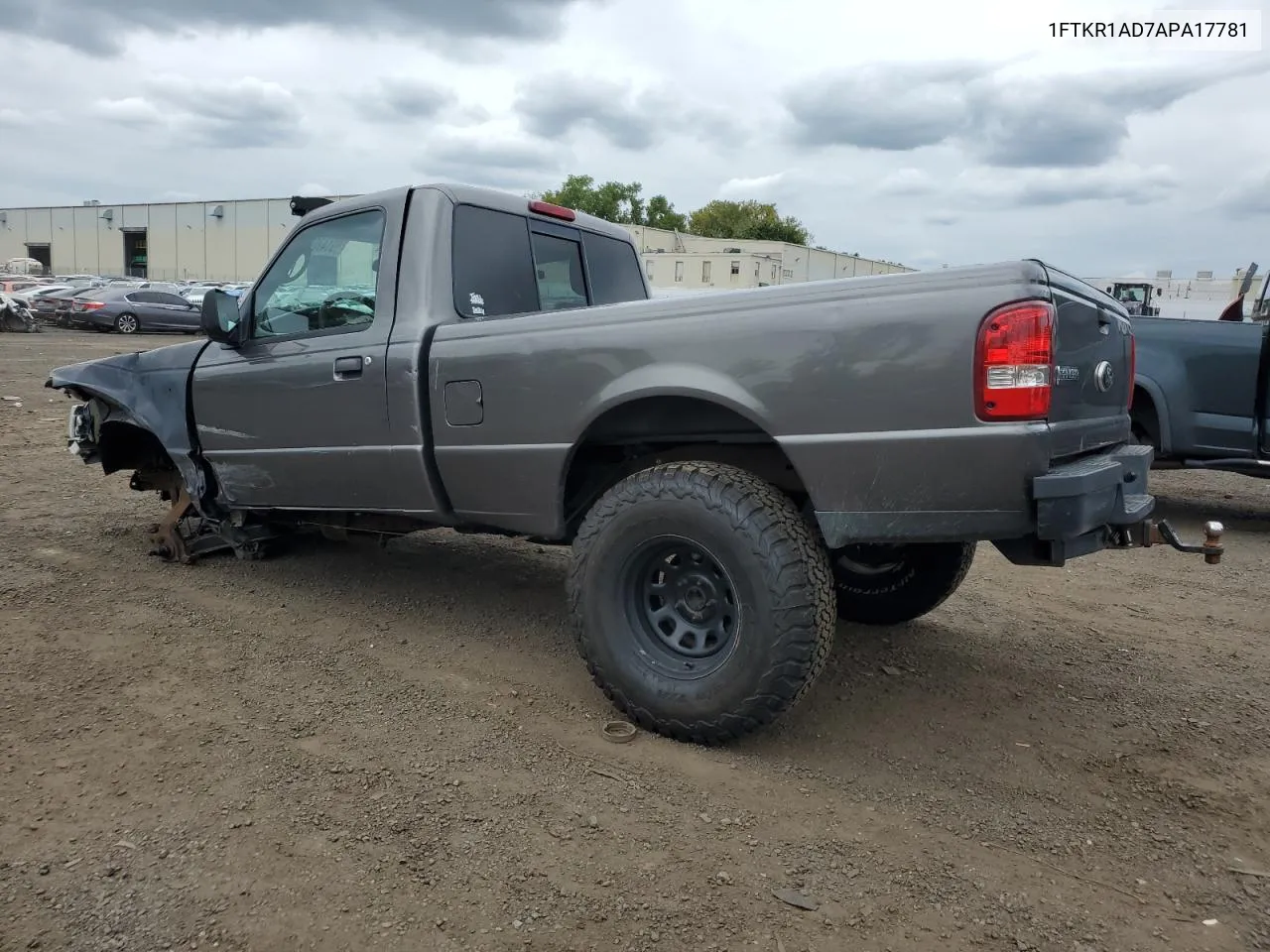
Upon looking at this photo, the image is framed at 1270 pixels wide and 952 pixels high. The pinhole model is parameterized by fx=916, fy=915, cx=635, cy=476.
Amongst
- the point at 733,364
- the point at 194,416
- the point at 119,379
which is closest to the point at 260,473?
the point at 194,416

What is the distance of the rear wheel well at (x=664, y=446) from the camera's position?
3.35m

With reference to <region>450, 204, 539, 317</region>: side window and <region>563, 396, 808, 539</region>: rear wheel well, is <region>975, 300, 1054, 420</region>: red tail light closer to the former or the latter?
<region>563, 396, 808, 539</region>: rear wheel well

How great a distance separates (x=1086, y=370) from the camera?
299 cm

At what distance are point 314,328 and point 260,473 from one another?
0.83m

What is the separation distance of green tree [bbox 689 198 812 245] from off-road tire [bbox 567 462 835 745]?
80.1m

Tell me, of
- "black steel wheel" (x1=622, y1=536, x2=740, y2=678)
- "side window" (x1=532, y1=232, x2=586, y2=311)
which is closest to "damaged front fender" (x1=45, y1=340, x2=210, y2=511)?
"side window" (x1=532, y1=232, x2=586, y2=311)

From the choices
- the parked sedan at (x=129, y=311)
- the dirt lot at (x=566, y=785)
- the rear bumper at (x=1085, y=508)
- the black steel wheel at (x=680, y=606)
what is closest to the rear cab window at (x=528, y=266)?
the black steel wheel at (x=680, y=606)

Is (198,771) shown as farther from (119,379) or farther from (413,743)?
(119,379)

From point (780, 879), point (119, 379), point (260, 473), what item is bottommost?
point (780, 879)

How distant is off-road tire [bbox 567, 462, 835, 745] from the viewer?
291 cm

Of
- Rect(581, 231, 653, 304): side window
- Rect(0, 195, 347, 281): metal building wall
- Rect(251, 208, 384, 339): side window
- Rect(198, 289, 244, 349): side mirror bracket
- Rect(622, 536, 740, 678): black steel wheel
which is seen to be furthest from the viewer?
Rect(0, 195, 347, 281): metal building wall

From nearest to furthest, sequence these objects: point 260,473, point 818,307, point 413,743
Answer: point 818,307, point 413,743, point 260,473

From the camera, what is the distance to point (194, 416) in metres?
4.87

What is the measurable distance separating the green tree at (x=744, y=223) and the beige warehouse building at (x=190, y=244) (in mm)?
11464
